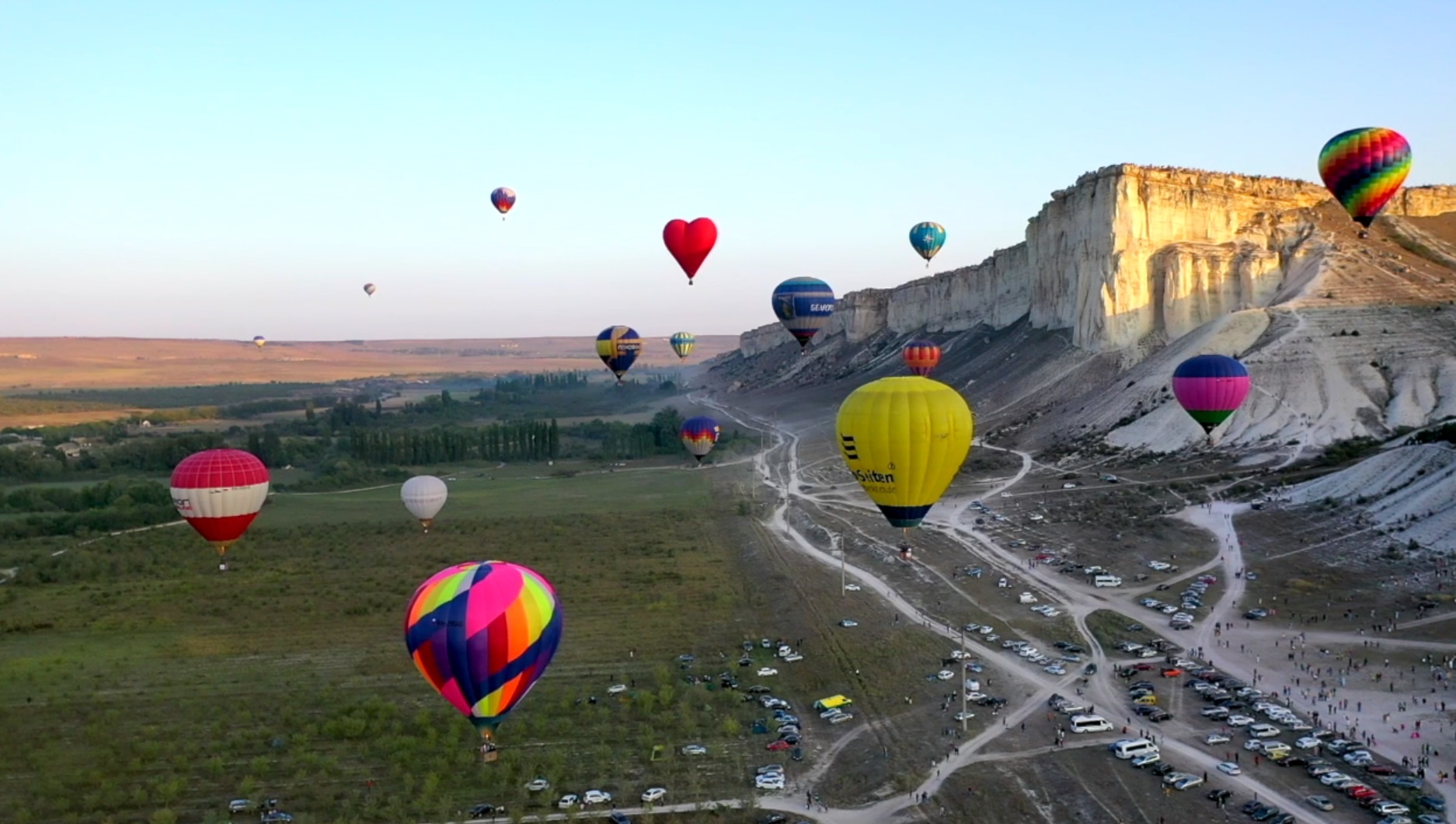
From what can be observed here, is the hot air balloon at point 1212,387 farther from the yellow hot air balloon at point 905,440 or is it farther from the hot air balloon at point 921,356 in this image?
the hot air balloon at point 921,356

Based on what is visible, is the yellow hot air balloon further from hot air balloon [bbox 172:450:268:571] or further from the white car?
hot air balloon [bbox 172:450:268:571]

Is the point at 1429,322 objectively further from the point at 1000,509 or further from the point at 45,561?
the point at 45,561

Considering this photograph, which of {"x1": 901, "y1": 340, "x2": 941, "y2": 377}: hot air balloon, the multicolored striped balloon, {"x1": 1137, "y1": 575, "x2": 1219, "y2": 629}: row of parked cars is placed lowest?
{"x1": 1137, "y1": 575, "x2": 1219, "y2": 629}: row of parked cars

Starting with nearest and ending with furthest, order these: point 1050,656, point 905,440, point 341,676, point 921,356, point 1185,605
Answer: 1. point 905,440
2. point 341,676
3. point 1050,656
4. point 1185,605
5. point 921,356

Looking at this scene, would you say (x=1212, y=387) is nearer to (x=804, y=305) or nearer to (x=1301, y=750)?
(x=804, y=305)

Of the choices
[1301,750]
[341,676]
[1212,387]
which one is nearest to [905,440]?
[1301,750]

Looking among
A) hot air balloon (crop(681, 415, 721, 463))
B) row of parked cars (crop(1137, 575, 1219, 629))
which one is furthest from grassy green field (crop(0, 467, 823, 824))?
hot air balloon (crop(681, 415, 721, 463))
